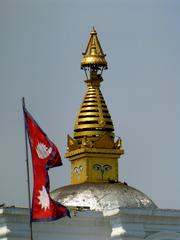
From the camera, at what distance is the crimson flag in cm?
6294

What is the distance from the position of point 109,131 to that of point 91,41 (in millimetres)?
5534

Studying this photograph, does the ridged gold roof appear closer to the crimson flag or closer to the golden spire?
the golden spire

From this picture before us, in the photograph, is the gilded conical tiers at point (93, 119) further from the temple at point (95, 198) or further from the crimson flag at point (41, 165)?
the crimson flag at point (41, 165)

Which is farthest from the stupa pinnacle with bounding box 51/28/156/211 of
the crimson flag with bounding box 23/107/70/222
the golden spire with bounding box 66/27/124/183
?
the crimson flag with bounding box 23/107/70/222

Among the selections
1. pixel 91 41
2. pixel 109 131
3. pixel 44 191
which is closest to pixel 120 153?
pixel 109 131

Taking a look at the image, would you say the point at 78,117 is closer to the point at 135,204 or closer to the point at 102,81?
the point at 102,81

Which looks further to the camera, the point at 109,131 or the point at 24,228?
the point at 109,131

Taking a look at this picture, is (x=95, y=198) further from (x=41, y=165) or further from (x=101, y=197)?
(x=41, y=165)

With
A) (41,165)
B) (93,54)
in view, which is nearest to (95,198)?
(93,54)

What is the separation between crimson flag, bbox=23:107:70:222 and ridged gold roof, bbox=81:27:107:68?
69.3ft

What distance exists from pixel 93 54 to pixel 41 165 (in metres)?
22.9

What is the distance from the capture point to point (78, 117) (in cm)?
8400

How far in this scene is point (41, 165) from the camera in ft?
207

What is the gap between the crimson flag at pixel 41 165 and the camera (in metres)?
62.9
